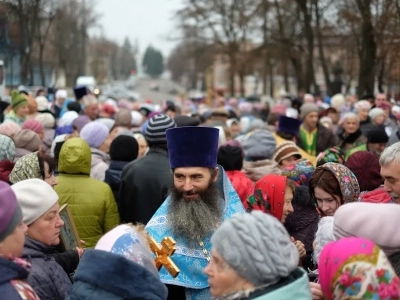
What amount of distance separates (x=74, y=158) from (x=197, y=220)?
Answer: 2.11 meters

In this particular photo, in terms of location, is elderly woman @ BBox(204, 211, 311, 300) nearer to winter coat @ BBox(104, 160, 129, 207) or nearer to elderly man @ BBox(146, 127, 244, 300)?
elderly man @ BBox(146, 127, 244, 300)

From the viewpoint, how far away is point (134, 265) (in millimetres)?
3584

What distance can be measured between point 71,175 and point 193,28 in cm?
4919

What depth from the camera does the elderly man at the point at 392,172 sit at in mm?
5352

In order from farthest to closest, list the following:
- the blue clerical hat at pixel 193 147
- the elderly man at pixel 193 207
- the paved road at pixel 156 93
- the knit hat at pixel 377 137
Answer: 1. the paved road at pixel 156 93
2. the knit hat at pixel 377 137
3. the blue clerical hat at pixel 193 147
4. the elderly man at pixel 193 207

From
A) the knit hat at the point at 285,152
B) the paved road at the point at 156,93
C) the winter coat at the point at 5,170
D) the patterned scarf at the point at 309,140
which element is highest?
the winter coat at the point at 5,170

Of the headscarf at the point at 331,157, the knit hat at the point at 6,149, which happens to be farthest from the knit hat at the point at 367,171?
the knit hat at the point at 6,149

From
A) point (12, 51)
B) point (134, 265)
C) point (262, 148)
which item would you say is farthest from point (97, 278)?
point (12, 51)

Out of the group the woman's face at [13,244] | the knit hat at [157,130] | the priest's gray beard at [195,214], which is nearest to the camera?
the woman's face at [13,244]

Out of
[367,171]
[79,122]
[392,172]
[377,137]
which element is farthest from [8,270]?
[79,122]

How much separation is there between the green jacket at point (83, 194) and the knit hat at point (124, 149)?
1228 millimetres

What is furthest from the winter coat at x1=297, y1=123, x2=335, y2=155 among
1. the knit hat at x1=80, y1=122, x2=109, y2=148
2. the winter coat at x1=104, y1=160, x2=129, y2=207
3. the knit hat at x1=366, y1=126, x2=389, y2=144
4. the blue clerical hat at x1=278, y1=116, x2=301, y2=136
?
the winter coat at x1=104, y1=160, x2=129, y2=207

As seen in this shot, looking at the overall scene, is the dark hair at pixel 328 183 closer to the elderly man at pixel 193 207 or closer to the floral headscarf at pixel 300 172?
the elderly man at pixel 193 207

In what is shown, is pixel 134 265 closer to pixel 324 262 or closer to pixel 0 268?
pixel 0 268
